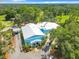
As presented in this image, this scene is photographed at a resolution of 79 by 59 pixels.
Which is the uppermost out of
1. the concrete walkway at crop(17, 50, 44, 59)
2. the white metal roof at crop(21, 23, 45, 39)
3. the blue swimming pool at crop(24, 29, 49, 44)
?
the white metal roof at crop(21, 23, 45, 39)

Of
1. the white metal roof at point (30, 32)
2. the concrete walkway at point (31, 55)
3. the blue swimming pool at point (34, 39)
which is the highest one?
the white metal roof at point (30, 32)

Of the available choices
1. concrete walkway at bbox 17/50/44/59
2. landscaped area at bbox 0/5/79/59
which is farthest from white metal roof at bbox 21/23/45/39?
concrete walkway at bbox 17/50/44/59

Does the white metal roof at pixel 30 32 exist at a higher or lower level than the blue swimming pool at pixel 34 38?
higher

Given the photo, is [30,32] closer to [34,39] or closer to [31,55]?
[34,39]

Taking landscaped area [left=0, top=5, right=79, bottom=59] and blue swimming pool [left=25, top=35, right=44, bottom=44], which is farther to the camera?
blue swimming pool [left=25, top=35, right=44, bottom=44]

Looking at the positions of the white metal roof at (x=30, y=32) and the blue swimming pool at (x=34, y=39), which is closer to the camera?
the blue swimming pool at (x=34, y=39)

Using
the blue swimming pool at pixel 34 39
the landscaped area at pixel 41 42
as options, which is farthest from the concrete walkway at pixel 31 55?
the blue swimming pool at pixel 34 39

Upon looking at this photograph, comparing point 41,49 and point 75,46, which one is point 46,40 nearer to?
point 41,49

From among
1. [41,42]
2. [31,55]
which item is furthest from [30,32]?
[31,55]

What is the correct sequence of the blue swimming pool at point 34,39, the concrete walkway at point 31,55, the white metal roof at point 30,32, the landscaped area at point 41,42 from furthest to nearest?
the white metal roof at point 30,32 → the blue swimming pool at point 34,39 → the concrete walkway at point 31,55 → the landscaped area at point 41,42

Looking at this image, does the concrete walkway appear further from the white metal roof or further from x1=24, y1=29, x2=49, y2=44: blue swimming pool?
the white metal roof

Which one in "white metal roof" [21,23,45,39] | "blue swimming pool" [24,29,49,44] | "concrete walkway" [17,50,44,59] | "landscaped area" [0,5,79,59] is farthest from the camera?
"white metal roof" [21,23,45,39]

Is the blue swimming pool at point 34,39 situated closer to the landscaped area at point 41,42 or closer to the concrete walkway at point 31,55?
the landscaped area at point 41,42

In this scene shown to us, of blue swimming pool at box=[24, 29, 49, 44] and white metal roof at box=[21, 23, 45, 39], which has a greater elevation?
white metal roof at box=[21, 23, 45, 39]
